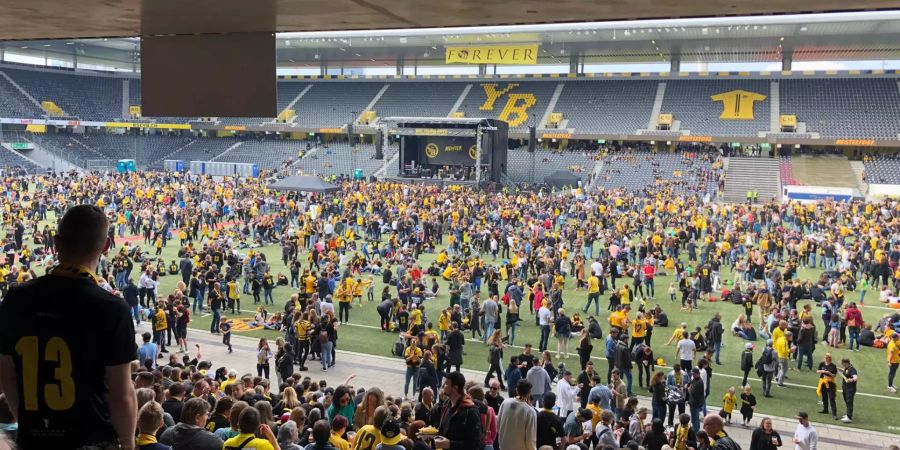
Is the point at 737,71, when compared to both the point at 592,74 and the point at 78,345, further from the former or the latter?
the point at 78,345

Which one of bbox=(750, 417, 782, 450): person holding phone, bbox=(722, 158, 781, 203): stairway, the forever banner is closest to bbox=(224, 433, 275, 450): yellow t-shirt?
bbox=(750, 417, 782, 450): person holding phone

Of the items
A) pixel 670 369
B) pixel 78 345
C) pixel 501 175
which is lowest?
pixel 670 369

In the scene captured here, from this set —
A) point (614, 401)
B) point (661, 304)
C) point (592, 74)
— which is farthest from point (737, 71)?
point (614, 401)

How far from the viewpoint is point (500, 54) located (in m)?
51.2

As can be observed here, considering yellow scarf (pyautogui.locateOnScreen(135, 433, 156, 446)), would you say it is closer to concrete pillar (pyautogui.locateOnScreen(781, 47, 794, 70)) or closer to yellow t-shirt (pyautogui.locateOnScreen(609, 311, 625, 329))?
yellow t-shirt (pyautogui.locateOnScreen(609, 311, 625, 329))

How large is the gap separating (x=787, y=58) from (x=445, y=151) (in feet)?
84.9

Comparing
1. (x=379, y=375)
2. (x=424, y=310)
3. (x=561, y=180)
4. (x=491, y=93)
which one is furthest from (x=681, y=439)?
(x=491, y=93)

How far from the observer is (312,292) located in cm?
1858

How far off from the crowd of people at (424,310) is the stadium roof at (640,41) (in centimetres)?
1036

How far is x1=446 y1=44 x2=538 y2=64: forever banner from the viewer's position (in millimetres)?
50312

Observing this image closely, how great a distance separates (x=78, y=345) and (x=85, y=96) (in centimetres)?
7513

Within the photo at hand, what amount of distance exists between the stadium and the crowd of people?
34 mm

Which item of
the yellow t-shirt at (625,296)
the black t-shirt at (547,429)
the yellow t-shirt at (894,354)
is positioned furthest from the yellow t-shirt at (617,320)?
the black t-shirt at (547,429)

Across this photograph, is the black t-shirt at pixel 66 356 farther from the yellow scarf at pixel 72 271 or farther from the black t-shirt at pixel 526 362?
the black t-shirt at pixel 526 362
